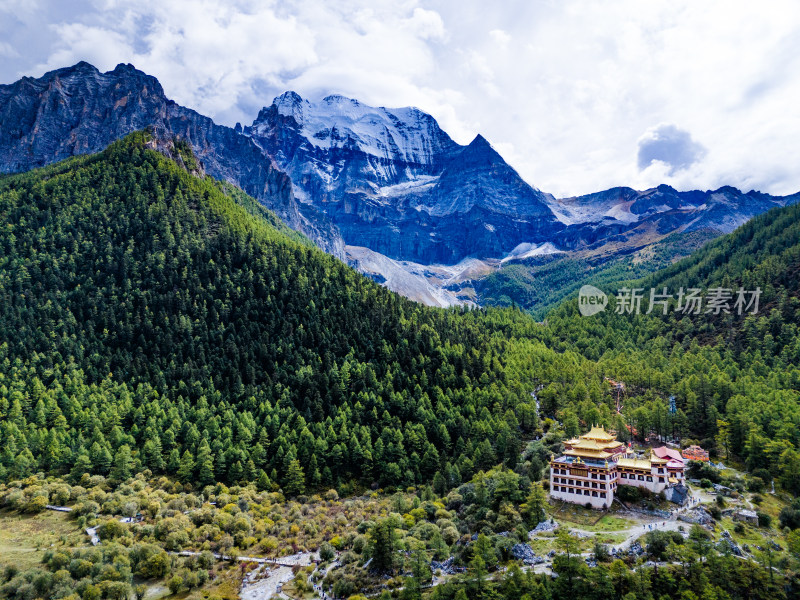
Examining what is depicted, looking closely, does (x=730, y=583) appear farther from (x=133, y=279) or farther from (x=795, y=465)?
(x=133, y=279)

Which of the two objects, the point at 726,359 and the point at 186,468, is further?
the point at 726,359

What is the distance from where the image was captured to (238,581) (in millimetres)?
65938

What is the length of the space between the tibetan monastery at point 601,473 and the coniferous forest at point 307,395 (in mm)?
4547

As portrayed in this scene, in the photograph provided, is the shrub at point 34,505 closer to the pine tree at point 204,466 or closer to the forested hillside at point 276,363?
the forested hillside at point 276,363

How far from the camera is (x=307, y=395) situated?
380ft

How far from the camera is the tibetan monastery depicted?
71.2 metres

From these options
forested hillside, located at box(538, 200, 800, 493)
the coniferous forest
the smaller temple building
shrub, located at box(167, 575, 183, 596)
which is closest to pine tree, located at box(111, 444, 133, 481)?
the coniferous forest

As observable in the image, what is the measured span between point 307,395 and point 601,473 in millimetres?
65426

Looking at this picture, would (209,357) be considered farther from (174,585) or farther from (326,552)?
(326,552)

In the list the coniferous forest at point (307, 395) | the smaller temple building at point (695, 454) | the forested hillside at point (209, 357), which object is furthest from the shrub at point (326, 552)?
the smaller temple building at point (695, 454)

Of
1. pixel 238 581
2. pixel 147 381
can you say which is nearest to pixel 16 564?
pixel 238 581

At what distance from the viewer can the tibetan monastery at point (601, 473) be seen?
71.2m

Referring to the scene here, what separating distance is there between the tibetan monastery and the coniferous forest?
14.9 feet

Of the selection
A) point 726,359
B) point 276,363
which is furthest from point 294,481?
point 726,359
